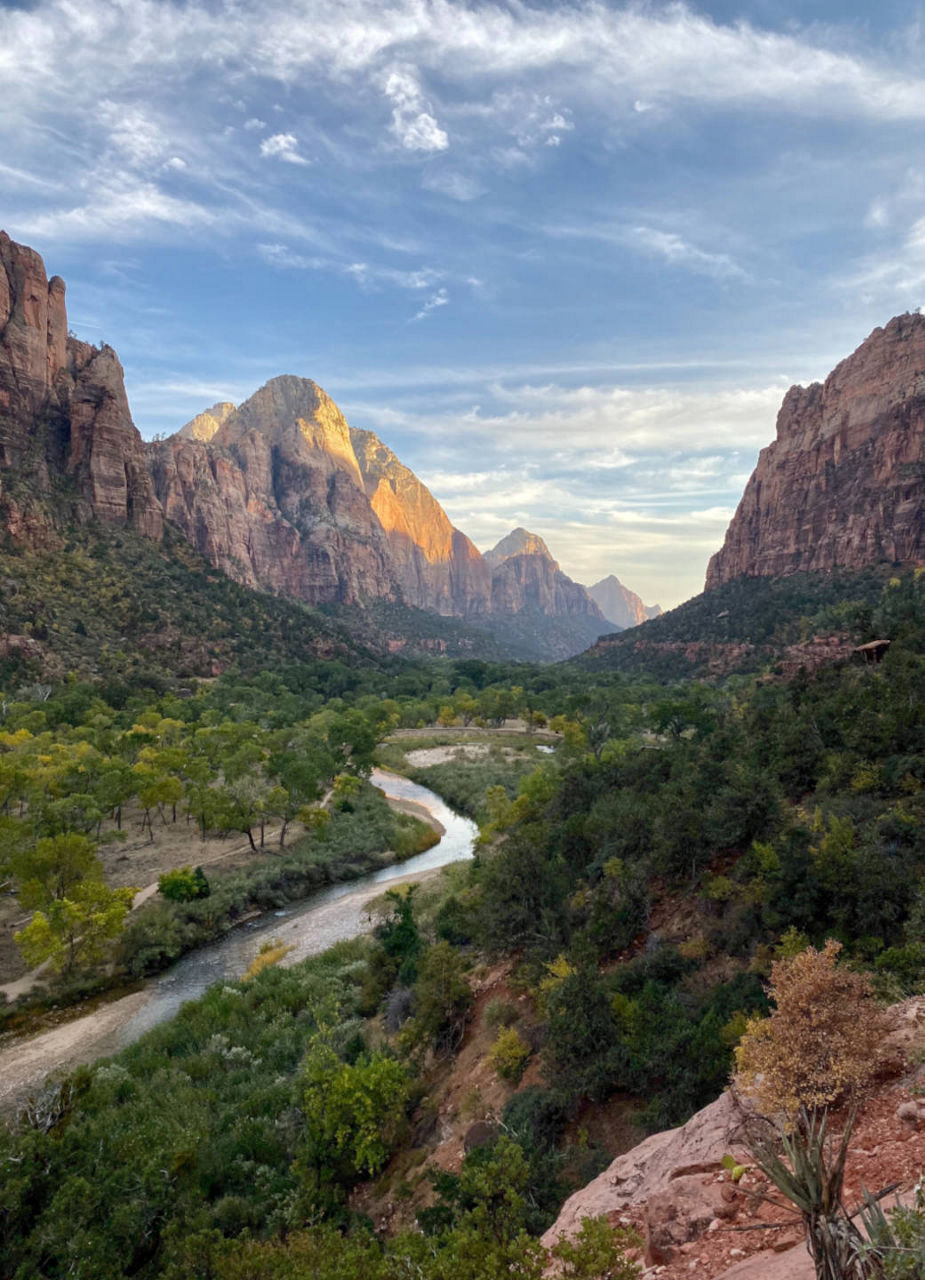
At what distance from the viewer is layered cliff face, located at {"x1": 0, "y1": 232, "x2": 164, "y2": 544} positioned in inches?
3098

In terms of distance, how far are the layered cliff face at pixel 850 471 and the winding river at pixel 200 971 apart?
86.9 meters

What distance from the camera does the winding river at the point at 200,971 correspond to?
62.8 ft

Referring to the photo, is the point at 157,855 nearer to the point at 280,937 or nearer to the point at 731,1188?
the point at 280,937

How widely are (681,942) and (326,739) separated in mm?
44781

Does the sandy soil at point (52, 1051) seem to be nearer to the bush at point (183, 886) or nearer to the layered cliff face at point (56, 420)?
the bush at point (183, 886)

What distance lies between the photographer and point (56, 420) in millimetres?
85375

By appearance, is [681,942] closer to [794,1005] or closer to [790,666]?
[794,1005]

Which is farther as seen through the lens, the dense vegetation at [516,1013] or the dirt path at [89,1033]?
the dirt path at [89,1033]

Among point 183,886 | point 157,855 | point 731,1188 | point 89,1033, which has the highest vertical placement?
point 731,1188

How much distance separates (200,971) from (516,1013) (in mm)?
14733

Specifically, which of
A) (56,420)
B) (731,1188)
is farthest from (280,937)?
(56,420)

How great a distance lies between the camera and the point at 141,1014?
22.0 metres

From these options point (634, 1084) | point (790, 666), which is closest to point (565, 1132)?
point (634, 1084)

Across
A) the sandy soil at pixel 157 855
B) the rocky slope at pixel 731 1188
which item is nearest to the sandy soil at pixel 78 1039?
the sandy soil at pixel 157 855
